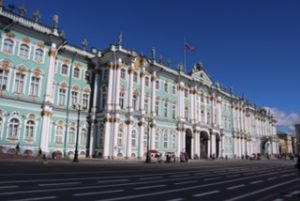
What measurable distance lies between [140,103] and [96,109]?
26.0 feet

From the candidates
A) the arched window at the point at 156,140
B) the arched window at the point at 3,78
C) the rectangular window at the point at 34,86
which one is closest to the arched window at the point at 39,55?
the rectangular window at the point at 34,86

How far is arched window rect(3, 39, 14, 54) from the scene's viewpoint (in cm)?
3753

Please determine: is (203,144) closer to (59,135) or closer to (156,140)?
(156,140)

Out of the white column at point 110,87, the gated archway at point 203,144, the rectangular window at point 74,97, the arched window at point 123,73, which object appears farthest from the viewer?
the gated archway at point 203,144

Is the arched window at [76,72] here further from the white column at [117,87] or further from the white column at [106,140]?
the white column at [106,140]

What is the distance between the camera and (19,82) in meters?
38.7

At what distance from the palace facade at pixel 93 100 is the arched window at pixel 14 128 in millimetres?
118

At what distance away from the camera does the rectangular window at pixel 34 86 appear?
131ft

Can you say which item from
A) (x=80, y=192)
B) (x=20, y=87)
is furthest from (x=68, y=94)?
(x=80, y=192)

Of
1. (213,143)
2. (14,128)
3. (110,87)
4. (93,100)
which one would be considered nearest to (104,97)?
(93,100)

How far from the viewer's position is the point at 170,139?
57.8m

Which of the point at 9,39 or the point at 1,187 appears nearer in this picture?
the point at 1,187

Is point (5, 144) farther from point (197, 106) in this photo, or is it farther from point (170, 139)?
point (197, 106)

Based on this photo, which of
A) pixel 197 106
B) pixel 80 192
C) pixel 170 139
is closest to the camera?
pixel 80 192
